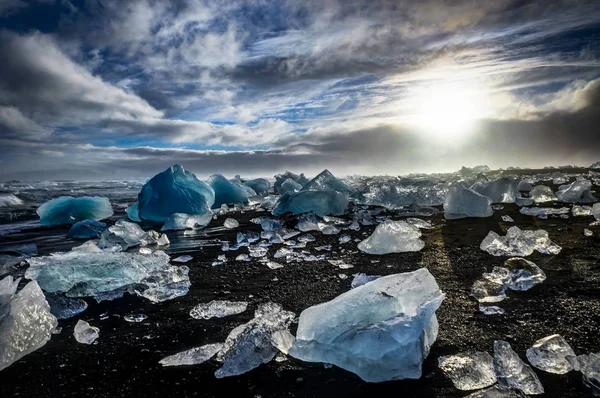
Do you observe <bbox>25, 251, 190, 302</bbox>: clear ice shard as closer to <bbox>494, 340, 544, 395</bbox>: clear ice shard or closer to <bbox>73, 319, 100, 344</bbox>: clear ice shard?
<bbox>73, 319, 100, 344</bbox>: clear ice shard

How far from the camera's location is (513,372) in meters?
1.19

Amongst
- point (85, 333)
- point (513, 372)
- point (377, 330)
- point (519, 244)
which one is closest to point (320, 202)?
Answer: point (519, 244)

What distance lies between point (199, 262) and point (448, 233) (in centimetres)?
285

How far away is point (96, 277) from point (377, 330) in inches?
84.1

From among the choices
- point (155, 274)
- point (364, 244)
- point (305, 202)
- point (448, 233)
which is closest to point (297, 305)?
point (155, 274)

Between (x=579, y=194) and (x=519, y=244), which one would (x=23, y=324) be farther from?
(x=579, y=194)

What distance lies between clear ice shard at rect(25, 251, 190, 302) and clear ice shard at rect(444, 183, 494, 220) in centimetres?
411

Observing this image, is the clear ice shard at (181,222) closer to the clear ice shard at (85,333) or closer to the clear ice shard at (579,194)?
the clear ice shard at (85,333)

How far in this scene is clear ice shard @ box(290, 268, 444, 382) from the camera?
123 cm

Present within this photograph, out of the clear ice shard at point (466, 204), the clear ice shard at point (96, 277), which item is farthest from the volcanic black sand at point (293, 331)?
the clear ice shard at point (466, 204)

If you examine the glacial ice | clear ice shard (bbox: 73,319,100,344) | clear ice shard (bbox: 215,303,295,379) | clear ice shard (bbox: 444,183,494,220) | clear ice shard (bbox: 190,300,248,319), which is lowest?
the glacial ice

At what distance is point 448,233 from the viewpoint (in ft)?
12.6

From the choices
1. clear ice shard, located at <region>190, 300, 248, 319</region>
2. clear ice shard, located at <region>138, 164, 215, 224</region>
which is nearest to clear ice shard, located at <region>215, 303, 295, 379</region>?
clear ice shard, located at <region>190, 300, 248, 319</region>

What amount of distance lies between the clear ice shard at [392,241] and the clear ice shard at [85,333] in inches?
89.5
